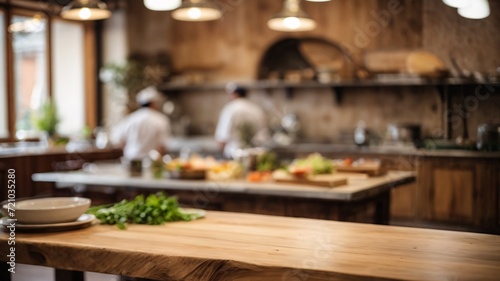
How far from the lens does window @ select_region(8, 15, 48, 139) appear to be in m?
8.09

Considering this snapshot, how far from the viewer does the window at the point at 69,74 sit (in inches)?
350

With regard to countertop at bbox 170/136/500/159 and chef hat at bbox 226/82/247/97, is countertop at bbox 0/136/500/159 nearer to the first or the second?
countertop at bbox 170/136/500/159

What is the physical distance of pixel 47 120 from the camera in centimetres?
802

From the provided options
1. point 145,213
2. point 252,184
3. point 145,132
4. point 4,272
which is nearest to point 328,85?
point 145,132

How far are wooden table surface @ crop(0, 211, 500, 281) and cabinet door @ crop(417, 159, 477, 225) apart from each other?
12.4ft

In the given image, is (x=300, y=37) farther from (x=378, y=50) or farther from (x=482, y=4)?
(x=482, y=4)

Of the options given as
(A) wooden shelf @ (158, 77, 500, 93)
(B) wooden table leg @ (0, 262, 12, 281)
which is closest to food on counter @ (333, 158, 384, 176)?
(A) wooden shelf @ (158, 77, 500, 93)

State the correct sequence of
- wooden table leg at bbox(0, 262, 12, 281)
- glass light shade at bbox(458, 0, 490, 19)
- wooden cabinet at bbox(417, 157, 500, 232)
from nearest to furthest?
wooden table leg at bbox(0, 262, 12, 281) < glass light shade at bbox(458, 0, 490, 19) < wooden cabinet at bbox(417, 157, 500, 232)

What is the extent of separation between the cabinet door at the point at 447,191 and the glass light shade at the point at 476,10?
2.08 m

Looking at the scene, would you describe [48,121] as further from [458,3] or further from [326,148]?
[458,3]

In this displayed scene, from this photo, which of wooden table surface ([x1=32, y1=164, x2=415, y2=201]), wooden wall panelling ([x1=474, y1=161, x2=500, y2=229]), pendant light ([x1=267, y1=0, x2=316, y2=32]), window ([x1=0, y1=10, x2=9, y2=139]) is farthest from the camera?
window ([x1=0, y1=10, x2=9, y2=139])

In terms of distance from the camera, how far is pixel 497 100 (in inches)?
178

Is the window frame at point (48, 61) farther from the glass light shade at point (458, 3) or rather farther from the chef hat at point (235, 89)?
the glass light shade at point (458, 3)

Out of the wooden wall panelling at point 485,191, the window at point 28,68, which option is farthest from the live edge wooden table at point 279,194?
the window at point 28,68
